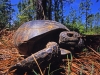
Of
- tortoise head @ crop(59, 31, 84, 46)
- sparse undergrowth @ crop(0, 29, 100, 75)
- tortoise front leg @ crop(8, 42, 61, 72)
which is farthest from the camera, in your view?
tortoise head @ crop(59, 31, 84, 46)

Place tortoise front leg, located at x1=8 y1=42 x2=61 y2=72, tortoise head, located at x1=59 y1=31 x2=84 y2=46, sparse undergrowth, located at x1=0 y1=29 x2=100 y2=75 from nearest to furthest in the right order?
tortoise front leg, located at x1=8 y1=42 x2=61 y2=72 < sparse undergrowth, located at x1=0 y1=29 x2=100 y2=75 < tortoise head, located at x1=59 y1=31 x2=84 y2=46

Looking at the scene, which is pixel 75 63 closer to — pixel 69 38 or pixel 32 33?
pixel 69 38

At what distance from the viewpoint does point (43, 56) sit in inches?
81.5

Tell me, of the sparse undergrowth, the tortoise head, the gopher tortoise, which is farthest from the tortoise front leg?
the tortoise head

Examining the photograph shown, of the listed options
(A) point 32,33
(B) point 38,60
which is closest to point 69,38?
(A) point 32,33

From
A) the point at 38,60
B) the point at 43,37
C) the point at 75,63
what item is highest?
the point at 43,37

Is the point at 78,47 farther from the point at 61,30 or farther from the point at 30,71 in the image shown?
the point at 30,71

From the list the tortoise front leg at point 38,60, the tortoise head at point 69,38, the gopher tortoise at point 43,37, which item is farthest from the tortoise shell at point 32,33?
the tortoise front leg at point 38,60

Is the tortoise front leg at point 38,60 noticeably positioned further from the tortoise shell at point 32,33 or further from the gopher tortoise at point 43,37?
the tortoise shell at point 32,33

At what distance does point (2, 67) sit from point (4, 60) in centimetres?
31

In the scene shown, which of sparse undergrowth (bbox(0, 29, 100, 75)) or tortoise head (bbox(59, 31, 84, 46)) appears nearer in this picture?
sparse undergrowth (bbox(0, 29, 100, 75))

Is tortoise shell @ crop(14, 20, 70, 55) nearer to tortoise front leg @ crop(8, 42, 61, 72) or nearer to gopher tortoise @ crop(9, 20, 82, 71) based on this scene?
gopher tortoise @ crop(9, 20, 82, 71)

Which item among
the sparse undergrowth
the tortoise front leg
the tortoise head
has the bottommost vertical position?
the sparse undergrowth


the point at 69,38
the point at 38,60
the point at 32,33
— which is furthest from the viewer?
the point at 32,33
